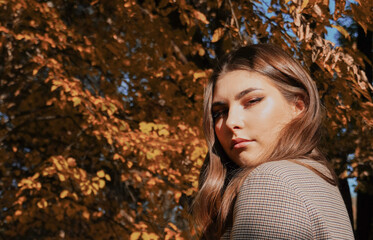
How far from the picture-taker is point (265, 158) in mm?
1457

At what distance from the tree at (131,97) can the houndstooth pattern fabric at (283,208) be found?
185 centimetres

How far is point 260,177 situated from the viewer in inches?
47.4

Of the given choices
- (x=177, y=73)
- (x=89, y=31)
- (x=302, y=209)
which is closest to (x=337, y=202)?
(x=302, y=209)

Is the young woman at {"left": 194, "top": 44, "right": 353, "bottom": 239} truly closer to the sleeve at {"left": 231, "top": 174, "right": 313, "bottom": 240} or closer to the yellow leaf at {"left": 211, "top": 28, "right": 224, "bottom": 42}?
the sleeve at {"left": 231, "top": 174, "right": 313, "bottom": 240}

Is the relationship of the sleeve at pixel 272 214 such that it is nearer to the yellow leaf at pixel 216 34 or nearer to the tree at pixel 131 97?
the tree at pixel 131 97

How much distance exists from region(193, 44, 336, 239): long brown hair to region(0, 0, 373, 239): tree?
130 cm

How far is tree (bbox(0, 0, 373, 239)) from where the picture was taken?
3.78 m

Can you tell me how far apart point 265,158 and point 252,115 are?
0.18m

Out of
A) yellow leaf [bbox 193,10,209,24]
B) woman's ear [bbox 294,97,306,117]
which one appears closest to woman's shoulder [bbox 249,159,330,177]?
woman's ear [bbox 294,97,306,117]

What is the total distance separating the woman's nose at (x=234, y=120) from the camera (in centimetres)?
156

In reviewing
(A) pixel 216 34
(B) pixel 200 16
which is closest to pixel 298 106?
(A) pixel 216 34

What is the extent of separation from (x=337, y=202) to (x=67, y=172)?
380 centimetres

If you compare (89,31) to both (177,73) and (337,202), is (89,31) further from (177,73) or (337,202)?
(337,202)

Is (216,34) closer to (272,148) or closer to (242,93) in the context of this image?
(242,93)
